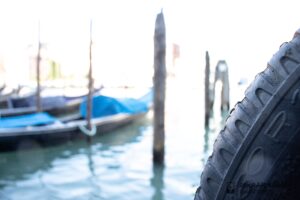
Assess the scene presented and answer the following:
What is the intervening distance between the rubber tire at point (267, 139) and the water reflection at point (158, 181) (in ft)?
12.1

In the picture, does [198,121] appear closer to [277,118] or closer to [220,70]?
[220,70]

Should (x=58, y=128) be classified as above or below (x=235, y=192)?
below

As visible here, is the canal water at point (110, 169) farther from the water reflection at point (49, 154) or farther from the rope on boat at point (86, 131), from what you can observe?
the rope on boat at point (86, 131)

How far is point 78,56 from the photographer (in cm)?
2575

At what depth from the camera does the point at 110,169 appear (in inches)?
237

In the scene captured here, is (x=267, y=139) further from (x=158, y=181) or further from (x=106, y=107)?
(x=106, y=107)

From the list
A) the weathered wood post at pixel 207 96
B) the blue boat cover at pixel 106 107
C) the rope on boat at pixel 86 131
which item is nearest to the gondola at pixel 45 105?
the blue boat cover at pixel 106 107

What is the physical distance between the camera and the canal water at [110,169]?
15.9 ft

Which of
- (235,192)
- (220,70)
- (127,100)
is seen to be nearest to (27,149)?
(127,100)

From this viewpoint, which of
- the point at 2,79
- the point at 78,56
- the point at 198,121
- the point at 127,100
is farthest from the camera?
the point at 78,56

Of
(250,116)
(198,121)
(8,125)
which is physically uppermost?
(250,116)

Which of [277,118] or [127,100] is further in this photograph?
[127,100]

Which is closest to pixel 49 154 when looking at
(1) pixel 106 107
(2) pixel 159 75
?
(1) pixel 106 107

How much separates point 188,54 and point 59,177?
23.1 m
